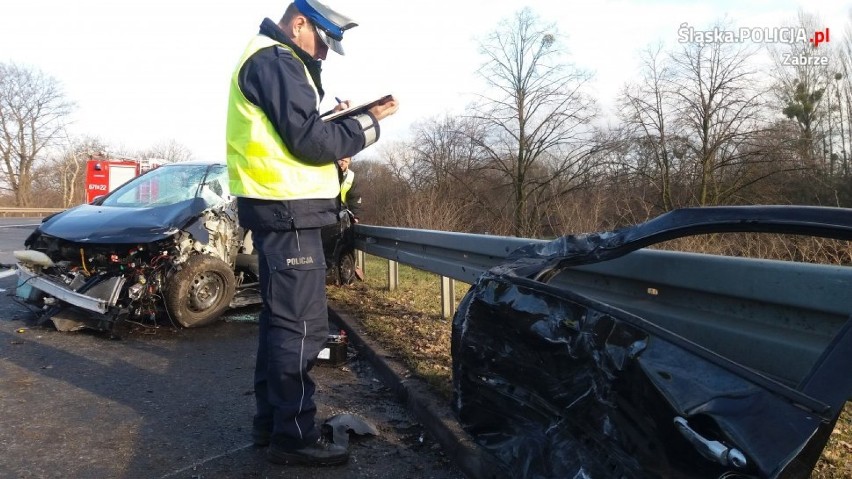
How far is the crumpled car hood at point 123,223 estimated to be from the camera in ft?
19.1

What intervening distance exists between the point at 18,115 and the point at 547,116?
42.4 meters

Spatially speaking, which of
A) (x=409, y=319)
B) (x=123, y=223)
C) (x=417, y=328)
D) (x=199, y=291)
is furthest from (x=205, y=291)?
(x=417, y=328)

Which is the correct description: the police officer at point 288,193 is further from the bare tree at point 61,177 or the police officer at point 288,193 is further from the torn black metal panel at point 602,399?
the bare tree at point 61,177

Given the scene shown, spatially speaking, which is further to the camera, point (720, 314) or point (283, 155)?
point (283, 155)

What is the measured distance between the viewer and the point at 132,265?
5.86 meters

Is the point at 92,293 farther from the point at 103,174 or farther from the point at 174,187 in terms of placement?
the point at 103,174

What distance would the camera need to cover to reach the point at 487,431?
258 cm

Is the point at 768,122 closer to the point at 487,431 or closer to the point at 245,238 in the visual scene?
the point at 245,238

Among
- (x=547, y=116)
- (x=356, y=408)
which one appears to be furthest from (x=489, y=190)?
(x=356, y=408)

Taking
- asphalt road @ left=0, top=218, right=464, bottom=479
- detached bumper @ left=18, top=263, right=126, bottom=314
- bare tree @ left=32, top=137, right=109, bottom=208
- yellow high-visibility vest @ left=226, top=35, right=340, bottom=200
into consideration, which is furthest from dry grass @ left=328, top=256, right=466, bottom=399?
bare tree @ left=32, top=137, right=109, bottom=208

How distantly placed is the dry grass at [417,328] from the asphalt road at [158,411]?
1.06 feet

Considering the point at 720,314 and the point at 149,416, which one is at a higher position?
the point at 720,314

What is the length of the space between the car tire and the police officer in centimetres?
310

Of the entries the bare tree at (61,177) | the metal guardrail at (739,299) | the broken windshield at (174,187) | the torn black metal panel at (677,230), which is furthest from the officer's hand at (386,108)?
the bare tree at (61,177)
